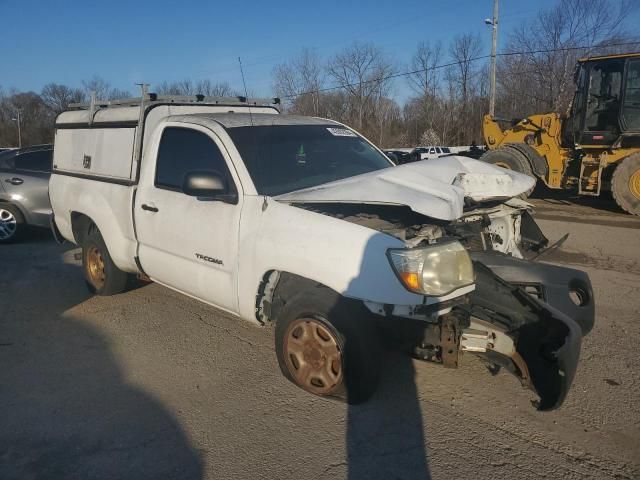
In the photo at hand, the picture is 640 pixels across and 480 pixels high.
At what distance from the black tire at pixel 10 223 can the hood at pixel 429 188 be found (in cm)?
721

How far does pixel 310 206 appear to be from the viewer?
11.2 feet

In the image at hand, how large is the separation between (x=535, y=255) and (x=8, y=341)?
4.86m

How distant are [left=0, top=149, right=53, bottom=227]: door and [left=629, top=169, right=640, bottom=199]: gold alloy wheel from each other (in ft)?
36.8

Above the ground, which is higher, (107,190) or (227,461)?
(107,190)

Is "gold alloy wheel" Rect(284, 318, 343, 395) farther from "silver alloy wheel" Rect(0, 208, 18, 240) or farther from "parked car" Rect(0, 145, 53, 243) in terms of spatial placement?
"silver alloy wheel" Rect(0, 208, 18, 240)

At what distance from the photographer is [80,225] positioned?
5727 mm

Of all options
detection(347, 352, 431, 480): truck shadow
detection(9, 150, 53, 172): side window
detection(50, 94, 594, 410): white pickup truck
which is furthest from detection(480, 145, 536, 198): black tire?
detection(9, 150, 53, 172): side window

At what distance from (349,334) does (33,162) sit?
8412 mm

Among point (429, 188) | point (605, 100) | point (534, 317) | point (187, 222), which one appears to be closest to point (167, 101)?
point (187, 222)

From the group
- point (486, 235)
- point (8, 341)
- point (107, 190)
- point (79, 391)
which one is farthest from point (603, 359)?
point (8, 341)

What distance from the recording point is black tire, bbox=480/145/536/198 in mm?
11539

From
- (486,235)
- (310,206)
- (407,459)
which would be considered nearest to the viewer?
(407,459)

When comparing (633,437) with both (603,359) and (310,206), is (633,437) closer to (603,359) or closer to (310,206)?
(603,359)

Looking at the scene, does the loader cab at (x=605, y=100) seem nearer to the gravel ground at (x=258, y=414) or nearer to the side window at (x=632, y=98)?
the side window at (x=632, y=98)
